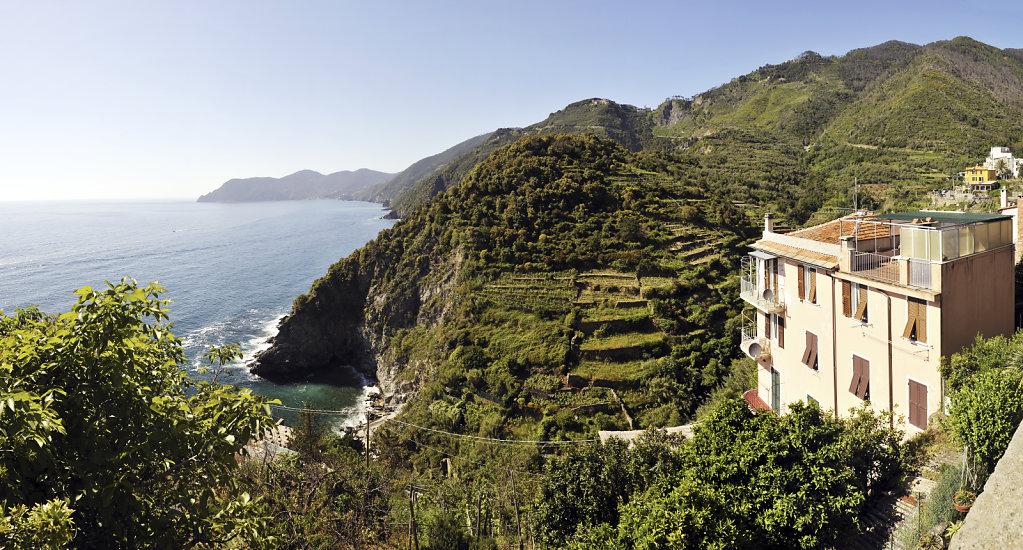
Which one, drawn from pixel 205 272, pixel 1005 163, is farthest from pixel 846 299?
pixel 205 272

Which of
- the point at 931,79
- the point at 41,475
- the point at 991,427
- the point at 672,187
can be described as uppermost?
the point at 931,79

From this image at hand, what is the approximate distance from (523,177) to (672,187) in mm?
15179

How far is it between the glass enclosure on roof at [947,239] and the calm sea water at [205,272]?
3333 cm

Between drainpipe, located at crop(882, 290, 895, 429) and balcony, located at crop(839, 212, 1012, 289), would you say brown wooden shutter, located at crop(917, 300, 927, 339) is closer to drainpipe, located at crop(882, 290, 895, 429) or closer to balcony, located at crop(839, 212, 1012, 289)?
balcony, located at crop(839, 212, 1012, 289)

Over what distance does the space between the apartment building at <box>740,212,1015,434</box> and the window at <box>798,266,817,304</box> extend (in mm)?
38

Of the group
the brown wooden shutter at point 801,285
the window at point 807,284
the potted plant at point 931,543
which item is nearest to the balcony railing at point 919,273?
the window at point 807,284

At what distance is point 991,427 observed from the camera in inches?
363

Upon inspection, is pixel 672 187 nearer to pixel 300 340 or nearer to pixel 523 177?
pixel 523 177

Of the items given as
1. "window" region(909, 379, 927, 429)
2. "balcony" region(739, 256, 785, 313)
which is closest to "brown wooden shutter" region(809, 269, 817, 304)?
"balcony" region(739, 256, 785, 313)

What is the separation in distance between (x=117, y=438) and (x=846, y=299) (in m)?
16.7

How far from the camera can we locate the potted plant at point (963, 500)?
30.1ft

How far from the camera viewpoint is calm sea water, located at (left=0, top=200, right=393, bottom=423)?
4550 centimetres

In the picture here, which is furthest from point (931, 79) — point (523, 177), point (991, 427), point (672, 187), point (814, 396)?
point (991, 427)

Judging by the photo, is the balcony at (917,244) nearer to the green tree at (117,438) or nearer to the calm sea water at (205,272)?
the green tree at (117,438)
